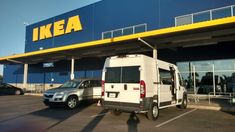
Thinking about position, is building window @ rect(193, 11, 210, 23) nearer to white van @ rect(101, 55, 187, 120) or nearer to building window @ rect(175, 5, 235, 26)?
building window @ rect(175, 5, 235, 26)

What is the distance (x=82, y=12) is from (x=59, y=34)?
5171 millimetres

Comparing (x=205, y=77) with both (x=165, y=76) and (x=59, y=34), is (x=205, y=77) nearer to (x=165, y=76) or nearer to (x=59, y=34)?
(x=165, y=76)

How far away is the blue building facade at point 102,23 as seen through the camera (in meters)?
20.2

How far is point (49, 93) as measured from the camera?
12352 millimetres

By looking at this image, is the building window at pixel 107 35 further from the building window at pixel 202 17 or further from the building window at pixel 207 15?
the building window at pixel 202 17

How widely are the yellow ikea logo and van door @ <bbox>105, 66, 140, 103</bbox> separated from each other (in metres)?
19.6

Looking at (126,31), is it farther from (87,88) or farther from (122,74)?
(122,74)

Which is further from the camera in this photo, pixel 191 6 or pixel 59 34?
pixel 59 34

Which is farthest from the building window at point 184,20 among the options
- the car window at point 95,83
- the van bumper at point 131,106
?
the van bumper at point 131,106

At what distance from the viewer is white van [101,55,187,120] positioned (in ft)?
28.1

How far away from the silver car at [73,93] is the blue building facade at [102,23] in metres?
10.4

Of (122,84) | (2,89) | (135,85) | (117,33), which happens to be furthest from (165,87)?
(2,89)

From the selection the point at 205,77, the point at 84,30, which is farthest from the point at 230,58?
the point at 84,30

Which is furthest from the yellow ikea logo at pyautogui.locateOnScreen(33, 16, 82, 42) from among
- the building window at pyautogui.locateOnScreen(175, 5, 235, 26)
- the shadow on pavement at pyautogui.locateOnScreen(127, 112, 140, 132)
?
the shadow on pavement at pyautogui.locateOnScreen(127, 112, 140, 132)
